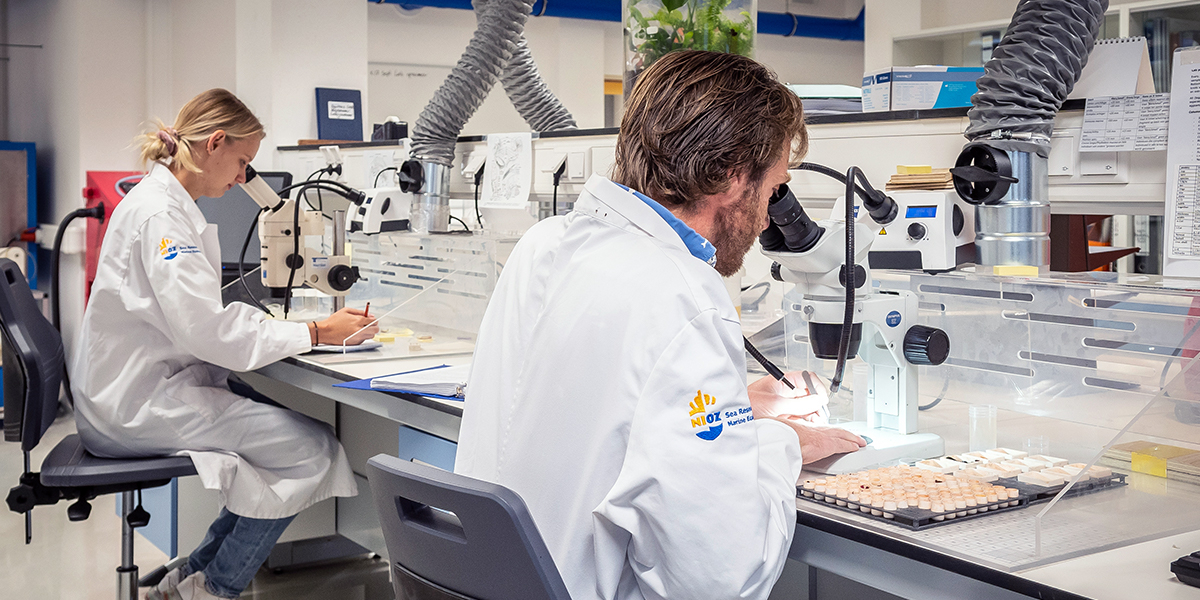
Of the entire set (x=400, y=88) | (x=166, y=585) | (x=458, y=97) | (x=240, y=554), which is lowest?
(x=166, y=585)

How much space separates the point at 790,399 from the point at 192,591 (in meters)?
1.87

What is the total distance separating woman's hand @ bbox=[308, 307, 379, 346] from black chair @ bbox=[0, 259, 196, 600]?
1.41ft

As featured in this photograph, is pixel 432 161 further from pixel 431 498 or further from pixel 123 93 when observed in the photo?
pixel 123 93

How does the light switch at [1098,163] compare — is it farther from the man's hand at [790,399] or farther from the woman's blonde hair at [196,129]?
the woman's blonde hair at [196,129]

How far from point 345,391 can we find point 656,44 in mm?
1070

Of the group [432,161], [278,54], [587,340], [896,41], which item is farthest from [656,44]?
[896,41]

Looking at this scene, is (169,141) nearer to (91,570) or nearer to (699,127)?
Answer: (91,570)

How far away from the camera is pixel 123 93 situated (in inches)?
210

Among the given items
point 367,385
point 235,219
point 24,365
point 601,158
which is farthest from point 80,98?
point 367,385

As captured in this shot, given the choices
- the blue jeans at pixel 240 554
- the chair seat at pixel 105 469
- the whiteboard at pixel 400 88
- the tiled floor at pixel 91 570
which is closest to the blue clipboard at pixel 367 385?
the chair seat at pixel 105 469

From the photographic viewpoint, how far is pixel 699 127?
3.85 ft

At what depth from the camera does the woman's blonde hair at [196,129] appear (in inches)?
103

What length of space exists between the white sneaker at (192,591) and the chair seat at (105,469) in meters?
0.44

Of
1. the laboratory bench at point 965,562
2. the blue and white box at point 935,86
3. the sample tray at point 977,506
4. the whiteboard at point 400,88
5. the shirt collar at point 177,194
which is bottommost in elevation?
the laboratory bench at point 965,562
